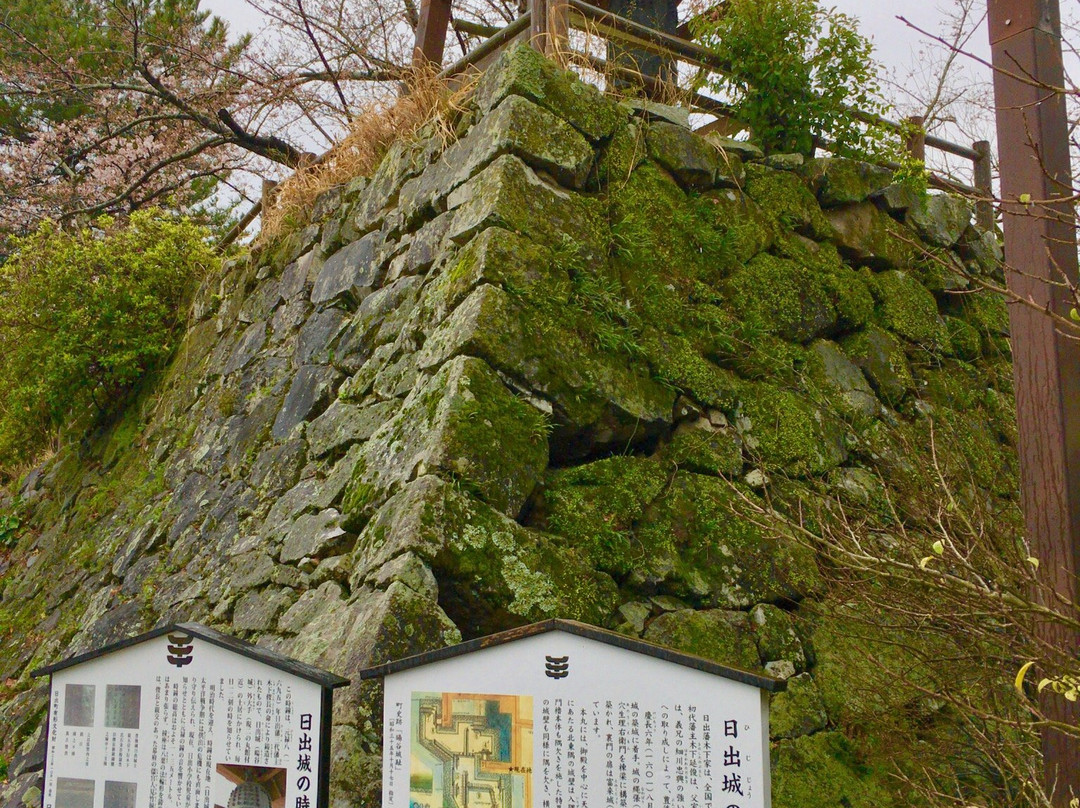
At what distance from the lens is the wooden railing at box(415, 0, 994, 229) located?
5770mm

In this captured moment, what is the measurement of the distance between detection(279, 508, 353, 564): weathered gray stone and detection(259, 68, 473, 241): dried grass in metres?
2.48

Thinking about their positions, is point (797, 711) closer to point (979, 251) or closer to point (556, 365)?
point (556, 365)

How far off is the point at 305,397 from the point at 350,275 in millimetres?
939

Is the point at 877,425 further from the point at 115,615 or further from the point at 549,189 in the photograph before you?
the point at 115,615

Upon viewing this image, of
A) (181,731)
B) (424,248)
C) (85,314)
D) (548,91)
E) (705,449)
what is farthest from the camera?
(85,314)

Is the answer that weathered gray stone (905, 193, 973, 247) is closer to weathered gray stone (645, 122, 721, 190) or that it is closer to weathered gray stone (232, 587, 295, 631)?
weathered gray stone (645, 122, 721, 190)

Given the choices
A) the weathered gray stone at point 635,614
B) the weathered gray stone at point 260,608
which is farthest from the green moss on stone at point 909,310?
the weathered gray stone at point 260,608

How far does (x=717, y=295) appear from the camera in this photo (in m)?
5.59

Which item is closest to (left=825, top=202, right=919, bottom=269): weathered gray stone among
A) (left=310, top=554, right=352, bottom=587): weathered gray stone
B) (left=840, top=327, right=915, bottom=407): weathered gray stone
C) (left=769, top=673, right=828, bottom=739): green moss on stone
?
(left=840, top=327, right=915, bottom=407): weathered gray stone

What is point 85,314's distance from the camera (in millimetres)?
8234

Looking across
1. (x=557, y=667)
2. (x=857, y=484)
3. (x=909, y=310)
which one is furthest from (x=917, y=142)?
(x=557, y=667)

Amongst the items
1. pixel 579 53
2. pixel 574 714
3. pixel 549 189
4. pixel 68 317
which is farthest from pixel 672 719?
pixel 68 317

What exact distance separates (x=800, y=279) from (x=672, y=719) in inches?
159

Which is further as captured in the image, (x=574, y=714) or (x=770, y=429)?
(x=770, y=429)
